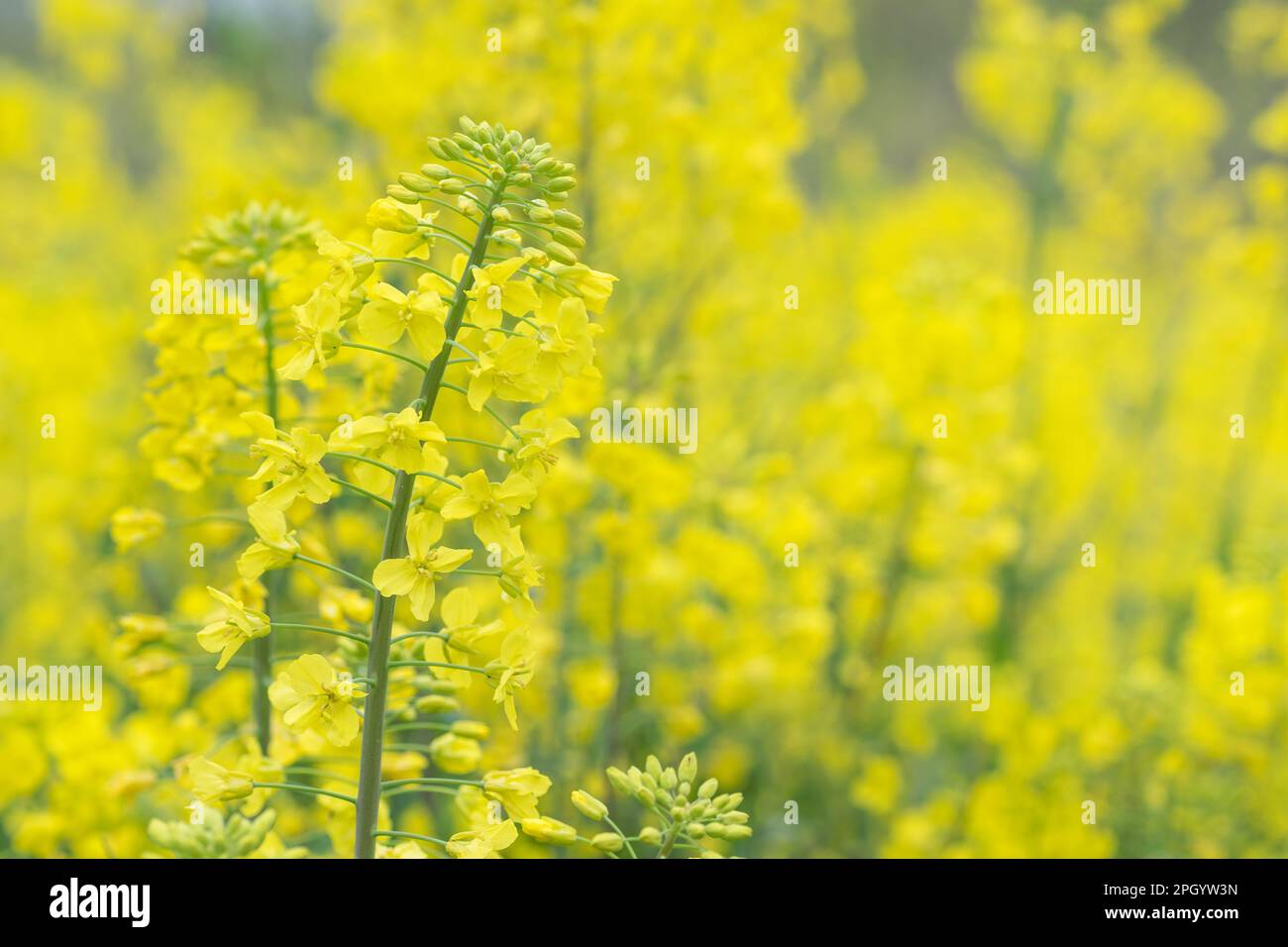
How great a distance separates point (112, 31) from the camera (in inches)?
325

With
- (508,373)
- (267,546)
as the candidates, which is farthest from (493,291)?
(267,546)

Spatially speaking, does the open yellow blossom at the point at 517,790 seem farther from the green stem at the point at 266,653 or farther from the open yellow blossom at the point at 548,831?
the green stem at the point at 266,653

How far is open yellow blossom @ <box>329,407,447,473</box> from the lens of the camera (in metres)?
1.53

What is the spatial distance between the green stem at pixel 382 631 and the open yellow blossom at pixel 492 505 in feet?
0.25

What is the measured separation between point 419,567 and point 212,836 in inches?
21.9

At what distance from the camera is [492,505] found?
1.64 m

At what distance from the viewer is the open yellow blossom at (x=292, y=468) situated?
1626mm

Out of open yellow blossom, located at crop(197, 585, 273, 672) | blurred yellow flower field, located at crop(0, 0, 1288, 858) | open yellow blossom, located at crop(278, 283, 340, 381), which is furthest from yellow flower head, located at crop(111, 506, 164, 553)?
open yellow blossom, located at crop(278, 283, 340, 381)

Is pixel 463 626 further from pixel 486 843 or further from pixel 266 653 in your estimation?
pixel 266 653

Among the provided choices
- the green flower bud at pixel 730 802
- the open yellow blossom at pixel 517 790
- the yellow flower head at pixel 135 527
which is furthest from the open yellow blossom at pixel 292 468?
the yellow flower head at pixel 135 527

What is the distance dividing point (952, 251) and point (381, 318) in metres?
6.42

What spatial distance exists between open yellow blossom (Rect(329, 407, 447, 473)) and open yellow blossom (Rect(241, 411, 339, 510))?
0.06 meters

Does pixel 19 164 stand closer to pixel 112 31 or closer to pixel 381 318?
pixel 112 31

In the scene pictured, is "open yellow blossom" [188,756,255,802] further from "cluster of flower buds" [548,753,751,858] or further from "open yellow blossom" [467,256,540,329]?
"open yellow blossom" [467,256,540,329]
